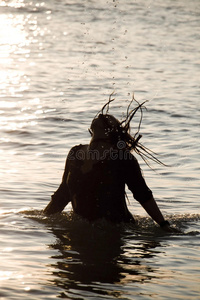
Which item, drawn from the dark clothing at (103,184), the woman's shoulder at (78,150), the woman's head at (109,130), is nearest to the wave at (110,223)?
the dark clothing at (103,184)

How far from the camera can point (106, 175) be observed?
7.84 meters

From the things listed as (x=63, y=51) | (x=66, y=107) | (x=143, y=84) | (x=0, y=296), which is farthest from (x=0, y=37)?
(x=0, y=296)

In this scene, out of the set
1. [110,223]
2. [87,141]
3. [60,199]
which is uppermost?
[87,141]

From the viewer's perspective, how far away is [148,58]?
88.3 ft

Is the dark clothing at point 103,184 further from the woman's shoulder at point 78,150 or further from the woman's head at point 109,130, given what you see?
the woman's head at point 109,130

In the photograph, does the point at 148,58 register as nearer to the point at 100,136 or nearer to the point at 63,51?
the point at 63,51

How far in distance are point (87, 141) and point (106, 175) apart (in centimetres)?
694

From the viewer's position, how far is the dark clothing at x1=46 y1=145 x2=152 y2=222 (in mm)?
7783

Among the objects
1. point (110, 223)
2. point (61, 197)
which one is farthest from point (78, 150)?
point (110, 223)

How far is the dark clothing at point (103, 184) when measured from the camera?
778cm

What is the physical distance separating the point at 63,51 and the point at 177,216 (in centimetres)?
1902

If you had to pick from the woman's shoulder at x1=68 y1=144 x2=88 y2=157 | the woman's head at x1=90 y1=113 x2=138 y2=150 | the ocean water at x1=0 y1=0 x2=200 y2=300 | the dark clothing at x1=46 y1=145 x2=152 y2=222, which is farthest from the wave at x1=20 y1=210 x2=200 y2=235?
the woman's head at x1=90 y1=113 x2=138 y2=150

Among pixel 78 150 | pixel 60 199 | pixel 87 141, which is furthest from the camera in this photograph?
pixel 87 141

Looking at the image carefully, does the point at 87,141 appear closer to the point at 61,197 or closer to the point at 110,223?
the point at 61,197
